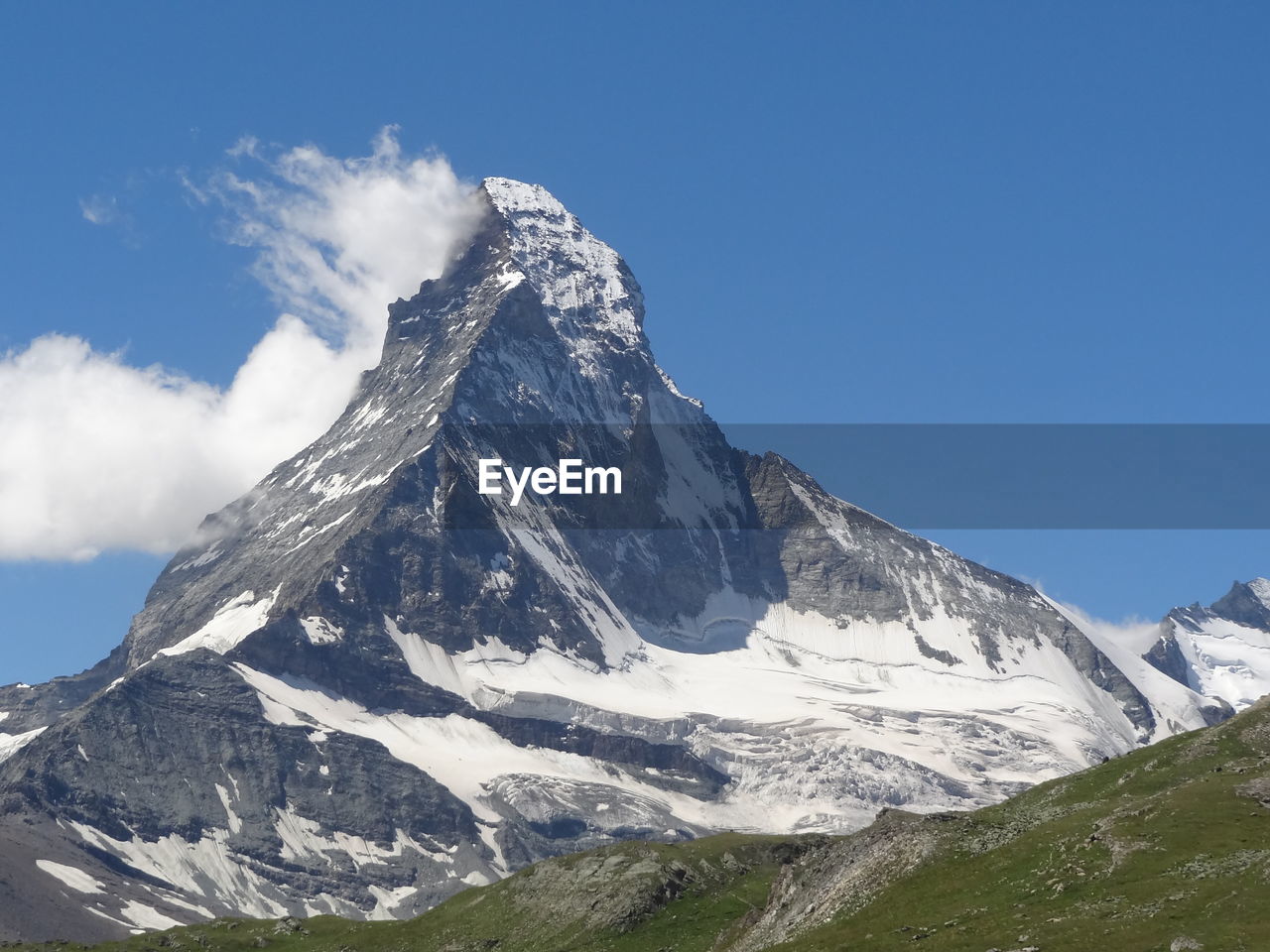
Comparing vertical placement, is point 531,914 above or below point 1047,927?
above

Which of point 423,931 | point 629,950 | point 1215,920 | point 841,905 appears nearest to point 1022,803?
point 841,905

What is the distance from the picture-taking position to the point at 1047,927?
103m

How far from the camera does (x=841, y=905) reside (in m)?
125

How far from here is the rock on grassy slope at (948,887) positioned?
103 metres

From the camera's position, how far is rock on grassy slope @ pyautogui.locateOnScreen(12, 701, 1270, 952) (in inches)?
4040

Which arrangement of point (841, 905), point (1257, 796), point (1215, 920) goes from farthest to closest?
1. point (841, 905)
2. point (1257, 796)
3. point (1215, 920)

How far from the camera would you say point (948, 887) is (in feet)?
385

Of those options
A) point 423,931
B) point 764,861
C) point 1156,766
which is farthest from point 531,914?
point 1156,766

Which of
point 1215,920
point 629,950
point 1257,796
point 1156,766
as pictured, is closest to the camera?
point 1215,920

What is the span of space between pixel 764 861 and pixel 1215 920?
7413 centimetres

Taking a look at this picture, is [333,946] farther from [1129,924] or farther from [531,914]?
[1129,924]

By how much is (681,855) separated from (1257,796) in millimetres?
61489

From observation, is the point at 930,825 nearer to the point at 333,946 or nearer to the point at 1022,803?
the point at 1022,803

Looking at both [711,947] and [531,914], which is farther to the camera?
[531,914]
